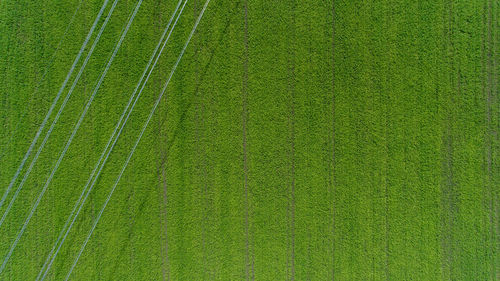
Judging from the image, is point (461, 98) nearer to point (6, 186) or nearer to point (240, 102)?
point (240, 102)

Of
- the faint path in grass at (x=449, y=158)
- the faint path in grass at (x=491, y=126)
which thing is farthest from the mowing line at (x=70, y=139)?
the faint path in grass at (x=491, y=126)

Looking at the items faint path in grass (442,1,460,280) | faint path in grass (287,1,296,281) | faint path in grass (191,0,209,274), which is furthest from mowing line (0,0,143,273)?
faint path in grass (442,1,460,280)

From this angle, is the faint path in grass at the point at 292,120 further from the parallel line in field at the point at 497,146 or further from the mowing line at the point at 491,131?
the parallel line in field at the point at 497,146

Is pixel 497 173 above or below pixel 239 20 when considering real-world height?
below

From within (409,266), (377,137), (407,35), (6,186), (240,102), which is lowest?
(409,266)

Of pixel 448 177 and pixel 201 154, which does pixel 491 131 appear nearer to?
pixel 448 177

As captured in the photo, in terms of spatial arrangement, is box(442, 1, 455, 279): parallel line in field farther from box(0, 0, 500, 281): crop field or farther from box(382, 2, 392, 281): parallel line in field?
box(382, 2, 392, 281): parallel line in field

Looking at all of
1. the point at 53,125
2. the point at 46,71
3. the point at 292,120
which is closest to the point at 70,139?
the point at 53,125

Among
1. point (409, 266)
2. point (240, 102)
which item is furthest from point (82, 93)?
point (409, 266)
